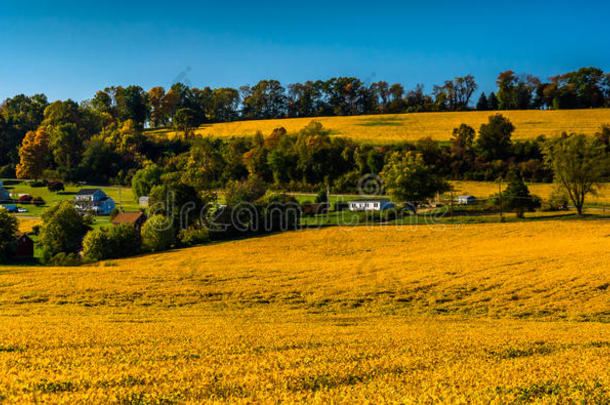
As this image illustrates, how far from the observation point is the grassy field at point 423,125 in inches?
3912

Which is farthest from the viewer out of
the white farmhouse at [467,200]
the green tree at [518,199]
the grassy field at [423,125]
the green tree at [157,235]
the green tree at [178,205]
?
the grassy field at [423,125]

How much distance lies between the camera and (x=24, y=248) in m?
50.8

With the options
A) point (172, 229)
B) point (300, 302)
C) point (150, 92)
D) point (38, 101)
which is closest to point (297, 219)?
point (172, 229)

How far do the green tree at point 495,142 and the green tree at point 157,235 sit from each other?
2529 inches

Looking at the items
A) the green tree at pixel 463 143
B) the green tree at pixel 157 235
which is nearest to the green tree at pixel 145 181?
the green tree at pixel 157 235

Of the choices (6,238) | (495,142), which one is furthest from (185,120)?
(495,142)

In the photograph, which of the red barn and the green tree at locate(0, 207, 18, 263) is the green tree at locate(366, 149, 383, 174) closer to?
the red barn

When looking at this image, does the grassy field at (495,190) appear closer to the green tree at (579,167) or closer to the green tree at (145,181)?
the green tree at (579,167)

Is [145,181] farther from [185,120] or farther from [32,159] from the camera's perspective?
[185,120]

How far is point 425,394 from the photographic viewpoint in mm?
7520

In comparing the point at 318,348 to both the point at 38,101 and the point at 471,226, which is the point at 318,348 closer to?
the point at 471,226

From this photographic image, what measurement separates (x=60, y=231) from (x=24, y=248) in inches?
206

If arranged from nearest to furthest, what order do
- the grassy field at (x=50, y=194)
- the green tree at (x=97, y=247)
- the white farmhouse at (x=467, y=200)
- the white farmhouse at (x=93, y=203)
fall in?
the green tree at (x=97, y=247) < the white farmhouse at (x=467, y=200) < the white farmhouse at (x=93, y=203) < the grassy field at (x=50, y=194)

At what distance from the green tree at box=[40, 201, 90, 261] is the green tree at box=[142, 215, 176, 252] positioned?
9300 mm
